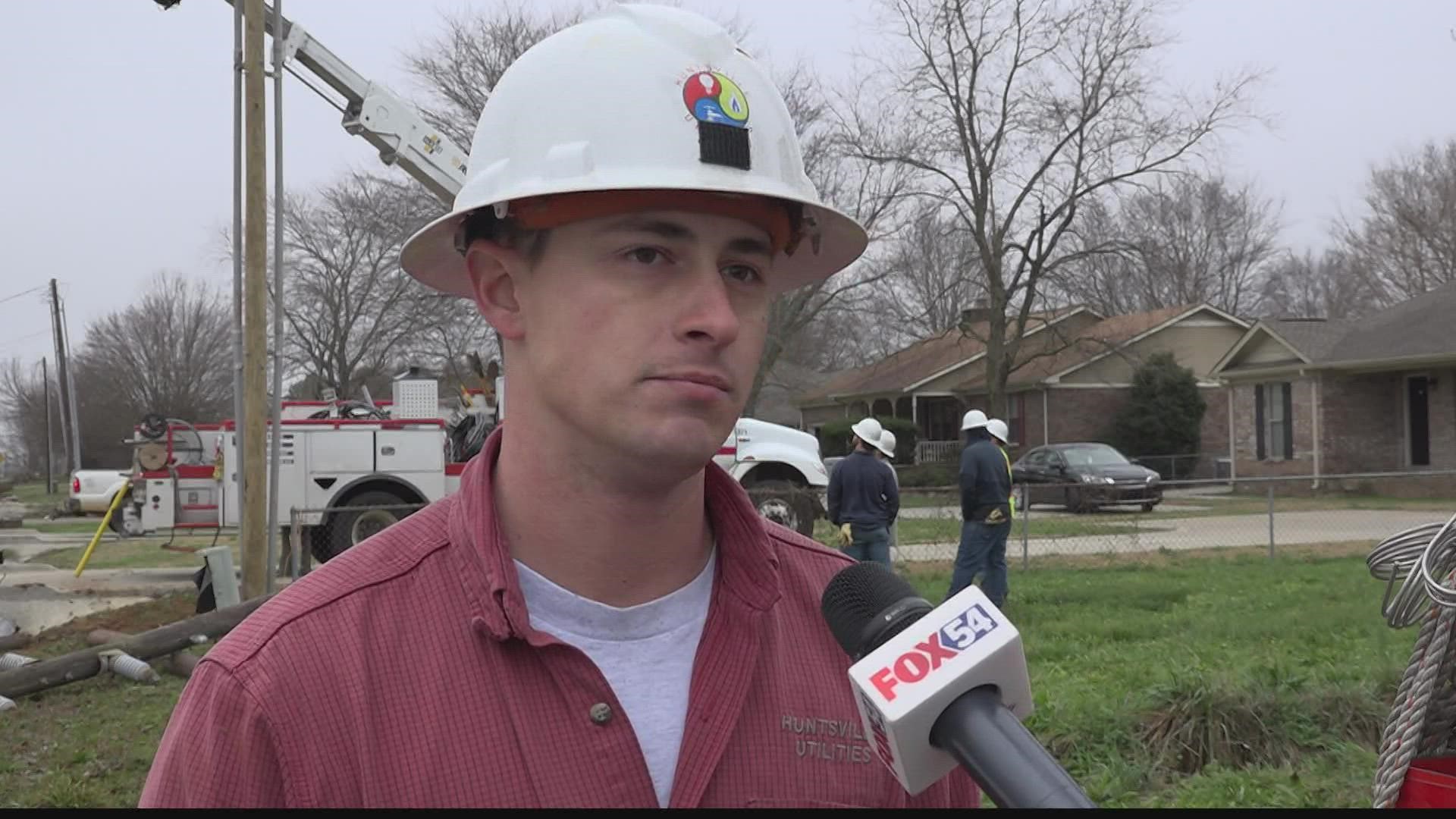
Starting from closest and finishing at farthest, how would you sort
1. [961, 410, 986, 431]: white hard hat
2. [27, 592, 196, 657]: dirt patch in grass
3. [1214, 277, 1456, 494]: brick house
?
[27, 592, 196, 657]: dirt patch in grass
[961, 410, 986, 431]: white hard hat
[1214, 277, 1456, 494]: brick house

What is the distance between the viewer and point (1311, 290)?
214 ft

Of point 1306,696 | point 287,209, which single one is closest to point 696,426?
point 1306,696

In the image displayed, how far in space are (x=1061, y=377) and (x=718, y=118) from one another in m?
40.5

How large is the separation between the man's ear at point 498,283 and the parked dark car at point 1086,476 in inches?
793

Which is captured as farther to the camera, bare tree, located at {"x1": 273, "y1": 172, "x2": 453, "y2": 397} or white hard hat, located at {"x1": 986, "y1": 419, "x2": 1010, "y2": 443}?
bare tree, located at {"x1": 273, "y1": 172, "x2": 453, "y2": 397}

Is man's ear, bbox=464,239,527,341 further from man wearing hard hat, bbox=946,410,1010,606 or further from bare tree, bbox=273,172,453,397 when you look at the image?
bare tree, bbox=273,172,453,397

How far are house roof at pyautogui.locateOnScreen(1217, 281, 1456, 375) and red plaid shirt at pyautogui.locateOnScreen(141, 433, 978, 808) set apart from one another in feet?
101

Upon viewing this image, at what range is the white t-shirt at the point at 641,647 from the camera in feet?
5.49

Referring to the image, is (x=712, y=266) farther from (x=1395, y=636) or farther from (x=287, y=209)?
(x=287, y=209)

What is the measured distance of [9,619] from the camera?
11.8 m

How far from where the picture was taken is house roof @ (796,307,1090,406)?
44.1m

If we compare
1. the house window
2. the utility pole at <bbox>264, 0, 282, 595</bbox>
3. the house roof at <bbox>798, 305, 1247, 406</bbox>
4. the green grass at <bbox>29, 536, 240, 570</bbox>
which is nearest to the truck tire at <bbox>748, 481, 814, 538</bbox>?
the utility pole at <bbox>264, 0, 282, 595</bbox>

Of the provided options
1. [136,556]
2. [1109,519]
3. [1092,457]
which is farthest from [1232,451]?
[136,556]

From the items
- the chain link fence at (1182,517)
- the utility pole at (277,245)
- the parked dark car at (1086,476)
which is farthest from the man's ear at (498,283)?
the parked dark car at (1086,476)
